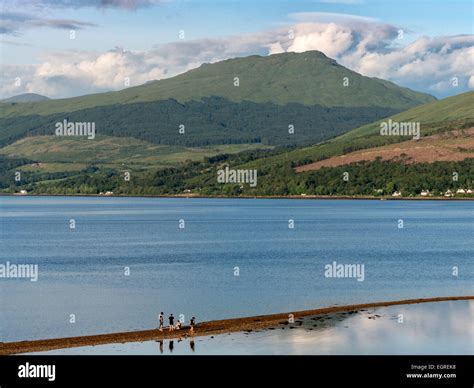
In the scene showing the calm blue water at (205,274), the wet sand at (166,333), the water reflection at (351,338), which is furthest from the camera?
the calm blue water at (205,274)

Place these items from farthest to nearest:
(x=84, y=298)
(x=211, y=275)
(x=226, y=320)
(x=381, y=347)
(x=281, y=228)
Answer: (x=281, y=228), (x=211, y=275), (x=84, y=298), (x=226, y=320), (x=381, y=347)

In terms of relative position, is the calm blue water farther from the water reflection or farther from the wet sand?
the water reflection

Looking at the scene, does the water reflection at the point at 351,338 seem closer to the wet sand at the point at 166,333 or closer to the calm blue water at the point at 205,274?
the wet sand at the point at 166,333

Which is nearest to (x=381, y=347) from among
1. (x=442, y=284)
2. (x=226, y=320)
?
(x=226, y=320)

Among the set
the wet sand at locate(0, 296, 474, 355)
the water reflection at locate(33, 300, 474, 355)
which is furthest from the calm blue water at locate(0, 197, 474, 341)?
the water reflection at locate(33, 300, 474, 355)

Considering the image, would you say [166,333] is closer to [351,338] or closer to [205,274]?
[351,338]

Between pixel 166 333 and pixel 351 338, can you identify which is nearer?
pixel 351 338

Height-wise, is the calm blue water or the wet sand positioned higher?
the calm blue water

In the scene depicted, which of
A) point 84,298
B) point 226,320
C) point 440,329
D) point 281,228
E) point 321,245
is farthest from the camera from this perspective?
point 281,228

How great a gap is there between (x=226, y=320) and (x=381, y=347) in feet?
55.4

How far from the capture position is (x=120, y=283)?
94562 millimetres

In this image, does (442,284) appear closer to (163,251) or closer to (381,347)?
(381,347)

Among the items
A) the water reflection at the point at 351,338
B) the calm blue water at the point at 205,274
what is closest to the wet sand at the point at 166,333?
the water reflection at the point at 351,338

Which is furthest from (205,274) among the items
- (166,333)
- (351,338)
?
(351,338)
